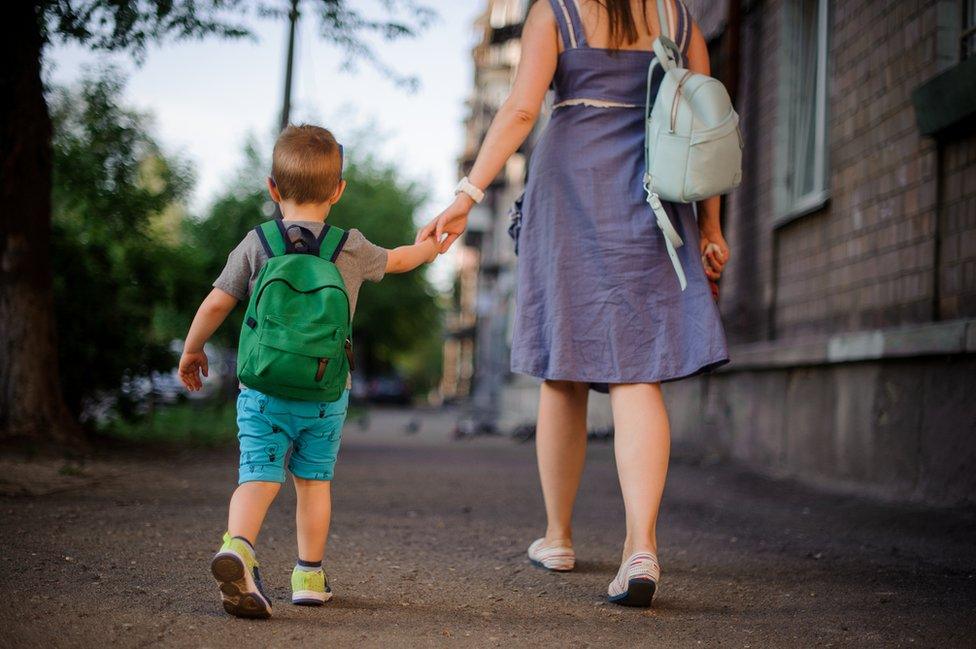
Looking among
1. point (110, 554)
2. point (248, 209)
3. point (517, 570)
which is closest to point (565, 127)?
point (517, 570)

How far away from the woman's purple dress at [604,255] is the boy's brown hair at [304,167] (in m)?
0.87

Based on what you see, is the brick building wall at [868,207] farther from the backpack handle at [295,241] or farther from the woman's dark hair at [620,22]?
the backpack handle at [295,241]

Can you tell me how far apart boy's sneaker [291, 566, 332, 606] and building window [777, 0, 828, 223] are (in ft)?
18.5

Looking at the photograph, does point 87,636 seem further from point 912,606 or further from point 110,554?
point 912,606

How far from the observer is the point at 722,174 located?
3.33 meters

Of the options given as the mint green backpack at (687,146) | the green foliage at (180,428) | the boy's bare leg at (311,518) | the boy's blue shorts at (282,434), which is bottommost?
the green foliage at (180,428)

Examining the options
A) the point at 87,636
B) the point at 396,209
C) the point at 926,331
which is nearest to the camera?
the point at 87,636

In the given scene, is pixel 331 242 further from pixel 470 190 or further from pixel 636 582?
pixel 636 582

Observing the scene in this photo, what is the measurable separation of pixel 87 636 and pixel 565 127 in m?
2.12

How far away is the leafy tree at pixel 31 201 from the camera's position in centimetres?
715

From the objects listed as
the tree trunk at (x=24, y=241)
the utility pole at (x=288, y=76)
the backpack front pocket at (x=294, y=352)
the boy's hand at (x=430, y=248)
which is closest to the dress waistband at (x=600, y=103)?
the boy's hand at (x=430, y=248)

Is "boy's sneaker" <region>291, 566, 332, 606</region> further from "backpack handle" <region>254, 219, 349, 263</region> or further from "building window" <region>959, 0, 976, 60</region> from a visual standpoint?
"building window" <region>959, 0, 976, 60</region>

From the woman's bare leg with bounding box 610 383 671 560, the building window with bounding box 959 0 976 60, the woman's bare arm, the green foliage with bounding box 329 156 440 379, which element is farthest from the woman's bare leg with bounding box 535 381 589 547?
the green foliage with bounding box 329 156 440 379

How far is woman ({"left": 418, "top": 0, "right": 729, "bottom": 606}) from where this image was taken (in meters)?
3.35
